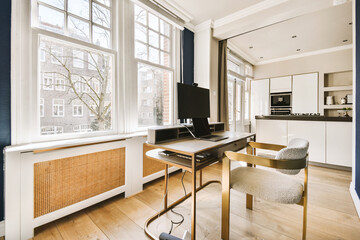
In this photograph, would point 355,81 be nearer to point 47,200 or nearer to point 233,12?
point 233,12

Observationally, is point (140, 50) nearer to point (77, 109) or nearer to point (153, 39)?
point (153, 39)

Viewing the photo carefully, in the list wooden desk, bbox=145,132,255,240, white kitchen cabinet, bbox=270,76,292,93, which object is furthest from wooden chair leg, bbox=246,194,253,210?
white kitchen cabinet, bbox=270,76,292,93

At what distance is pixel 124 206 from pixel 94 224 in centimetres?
35

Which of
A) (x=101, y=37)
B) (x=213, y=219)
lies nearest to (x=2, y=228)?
(x=213, y=219)

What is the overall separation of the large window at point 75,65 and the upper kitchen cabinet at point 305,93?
5292 mm

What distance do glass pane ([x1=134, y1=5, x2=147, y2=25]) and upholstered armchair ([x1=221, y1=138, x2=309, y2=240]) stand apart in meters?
2.34

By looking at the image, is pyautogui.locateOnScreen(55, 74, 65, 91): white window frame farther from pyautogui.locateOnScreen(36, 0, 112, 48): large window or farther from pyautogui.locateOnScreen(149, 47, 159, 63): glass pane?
pyautogui.locateOnScreen(149, 47, 159, 63): glass pane

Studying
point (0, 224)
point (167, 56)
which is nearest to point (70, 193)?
point (0, 224)

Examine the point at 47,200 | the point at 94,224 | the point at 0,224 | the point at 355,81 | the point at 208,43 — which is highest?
the point at 208,43

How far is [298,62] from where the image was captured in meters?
5.15

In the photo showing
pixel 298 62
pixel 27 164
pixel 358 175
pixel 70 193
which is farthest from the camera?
pixel 298 62

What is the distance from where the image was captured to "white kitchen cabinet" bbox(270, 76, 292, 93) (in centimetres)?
508

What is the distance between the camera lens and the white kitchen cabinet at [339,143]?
283 cm

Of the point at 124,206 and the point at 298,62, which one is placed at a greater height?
the point at 298,62
